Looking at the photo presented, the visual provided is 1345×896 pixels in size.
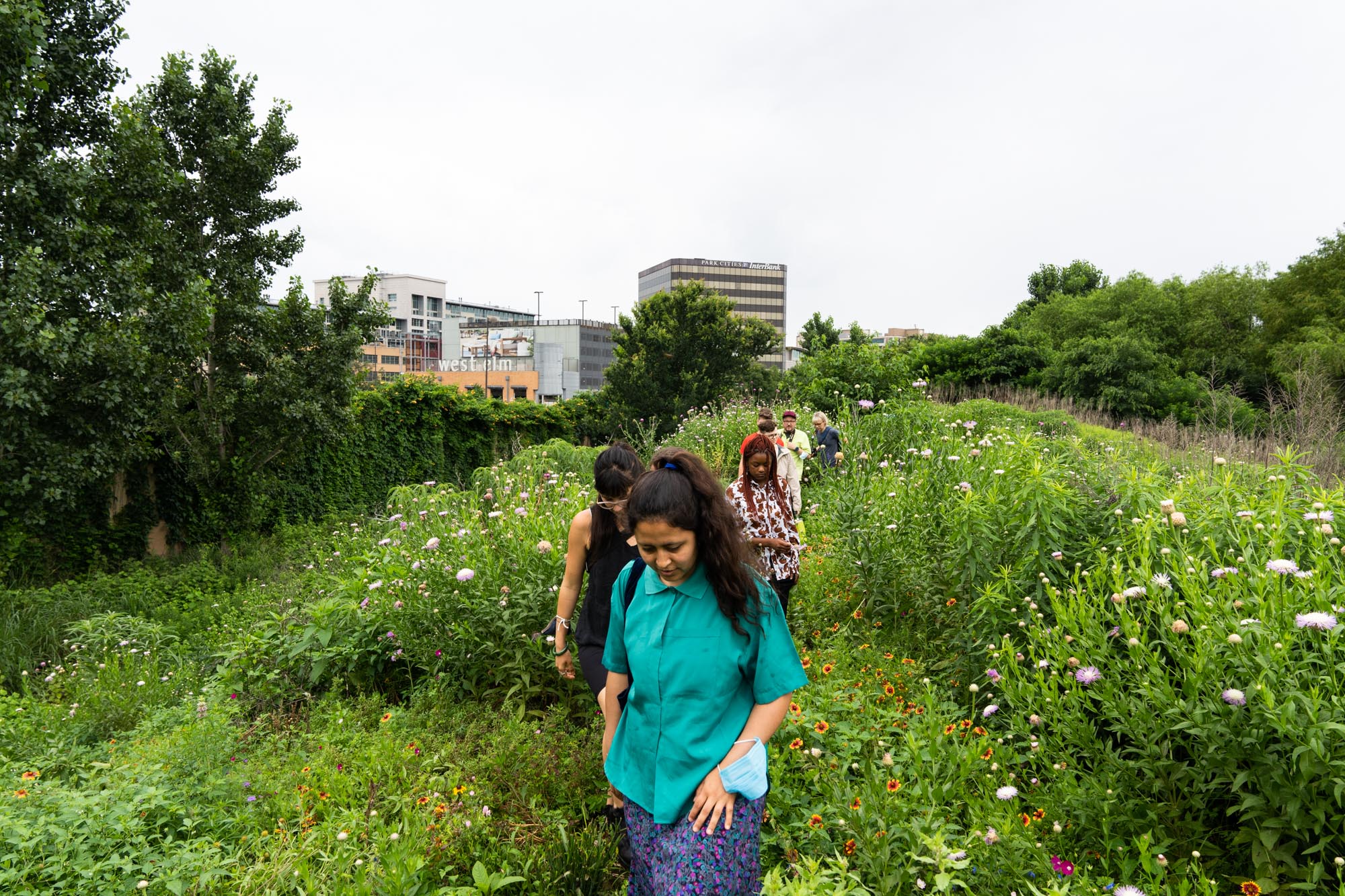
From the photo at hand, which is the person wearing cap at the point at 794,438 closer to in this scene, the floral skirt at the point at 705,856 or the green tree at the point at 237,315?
the floral skirt at the point at 705,856

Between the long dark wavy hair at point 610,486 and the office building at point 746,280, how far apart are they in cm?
10774

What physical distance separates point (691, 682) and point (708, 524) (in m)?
0.38

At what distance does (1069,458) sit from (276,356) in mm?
10312

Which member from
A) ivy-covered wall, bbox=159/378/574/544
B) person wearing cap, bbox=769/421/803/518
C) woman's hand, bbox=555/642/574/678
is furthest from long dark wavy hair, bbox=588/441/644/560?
ivy-covered wall, bbox=159/378/574/544

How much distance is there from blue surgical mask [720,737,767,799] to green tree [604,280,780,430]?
21.9 metres

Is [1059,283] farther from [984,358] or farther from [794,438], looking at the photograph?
[794,438]

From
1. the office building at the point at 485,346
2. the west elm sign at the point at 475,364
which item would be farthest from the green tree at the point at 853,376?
the west elm sign at the point at 475,364

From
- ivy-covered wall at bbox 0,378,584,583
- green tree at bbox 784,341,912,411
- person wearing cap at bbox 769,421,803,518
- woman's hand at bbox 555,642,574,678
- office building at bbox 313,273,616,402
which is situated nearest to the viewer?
woman's hand at bbox 555,642,574,678

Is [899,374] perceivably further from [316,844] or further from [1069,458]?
[316,844]

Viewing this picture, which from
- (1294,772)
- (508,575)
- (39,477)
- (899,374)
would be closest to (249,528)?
(39,477)

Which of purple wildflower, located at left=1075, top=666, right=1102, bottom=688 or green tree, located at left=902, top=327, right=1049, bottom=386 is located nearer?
purple wildflower, located at left=1075, top=666, right=1102, bottom=688

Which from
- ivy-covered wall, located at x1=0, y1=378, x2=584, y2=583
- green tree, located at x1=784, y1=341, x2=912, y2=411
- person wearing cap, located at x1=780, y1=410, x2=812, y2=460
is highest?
green tree, located at x1=784, y1=341, x2=912, y2=411

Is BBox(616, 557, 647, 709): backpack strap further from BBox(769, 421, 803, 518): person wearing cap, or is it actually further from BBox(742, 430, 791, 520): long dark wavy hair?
BBox(769, 421, 803, 518): person wearing cap

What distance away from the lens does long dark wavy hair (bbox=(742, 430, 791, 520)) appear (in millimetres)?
4195
